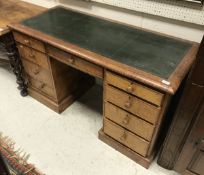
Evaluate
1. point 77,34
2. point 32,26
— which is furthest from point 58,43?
point 32,26

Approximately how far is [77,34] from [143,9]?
0.49 meters

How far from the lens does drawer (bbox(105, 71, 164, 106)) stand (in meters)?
1.01

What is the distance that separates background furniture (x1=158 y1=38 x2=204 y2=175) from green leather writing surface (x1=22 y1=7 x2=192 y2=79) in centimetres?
15

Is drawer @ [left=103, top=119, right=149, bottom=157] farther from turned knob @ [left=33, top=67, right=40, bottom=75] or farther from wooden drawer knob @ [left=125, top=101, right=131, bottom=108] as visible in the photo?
turned knob @ [left=33, top=67, right=40, bottom=75]

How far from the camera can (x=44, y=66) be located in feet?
5.12

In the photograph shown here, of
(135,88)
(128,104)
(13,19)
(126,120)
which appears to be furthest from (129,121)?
(13,19)

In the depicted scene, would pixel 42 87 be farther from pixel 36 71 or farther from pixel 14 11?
pixel 14 11

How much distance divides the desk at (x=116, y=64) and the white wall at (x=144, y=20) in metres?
0.09

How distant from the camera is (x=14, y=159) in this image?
1482 millimetres

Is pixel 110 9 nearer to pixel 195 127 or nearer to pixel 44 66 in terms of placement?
pixel 44 66

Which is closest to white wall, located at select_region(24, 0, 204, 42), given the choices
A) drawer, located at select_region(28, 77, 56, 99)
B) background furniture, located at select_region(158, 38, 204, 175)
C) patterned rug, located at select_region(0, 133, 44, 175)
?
background furniture, located at select_region(158, 38, 204, 175)

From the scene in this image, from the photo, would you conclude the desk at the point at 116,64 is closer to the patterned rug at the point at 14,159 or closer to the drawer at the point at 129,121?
the drawer at the point at 129,121

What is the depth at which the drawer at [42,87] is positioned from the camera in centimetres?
172

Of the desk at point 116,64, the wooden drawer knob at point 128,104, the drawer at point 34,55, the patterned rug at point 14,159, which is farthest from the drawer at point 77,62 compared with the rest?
the patterned rug at point 14,159
